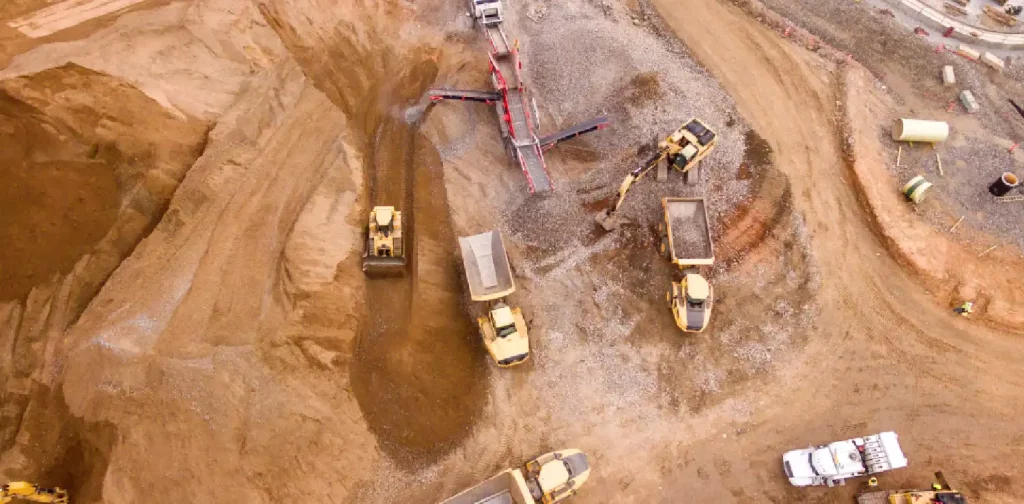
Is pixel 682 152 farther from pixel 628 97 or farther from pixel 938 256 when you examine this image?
pixel 938 256

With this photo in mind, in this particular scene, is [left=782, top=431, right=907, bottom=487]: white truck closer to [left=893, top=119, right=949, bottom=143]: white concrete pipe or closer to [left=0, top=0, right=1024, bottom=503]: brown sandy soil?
[left=0, top=0, right=1024, bottom=503]: brown sandy soil

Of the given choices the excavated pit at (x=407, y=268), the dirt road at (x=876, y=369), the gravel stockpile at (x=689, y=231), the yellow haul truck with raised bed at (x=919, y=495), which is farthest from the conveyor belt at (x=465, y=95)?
the yellow haul truck with raised bed at (x=919, y=495)

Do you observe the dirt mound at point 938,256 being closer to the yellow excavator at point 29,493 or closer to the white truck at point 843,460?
the white truck at point 843,460

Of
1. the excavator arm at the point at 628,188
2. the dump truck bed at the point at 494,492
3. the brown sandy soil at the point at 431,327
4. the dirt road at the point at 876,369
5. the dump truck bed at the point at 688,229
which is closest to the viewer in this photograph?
the dump truck bed at the point at 494,492

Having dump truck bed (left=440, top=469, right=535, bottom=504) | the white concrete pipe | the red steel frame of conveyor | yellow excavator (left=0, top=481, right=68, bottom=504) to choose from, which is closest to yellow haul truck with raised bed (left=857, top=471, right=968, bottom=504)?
dump truck bed (left=440, top=469, right=535, bottom=504)

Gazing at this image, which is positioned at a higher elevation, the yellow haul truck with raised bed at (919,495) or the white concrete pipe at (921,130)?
the white concrete pipe at (921,130)

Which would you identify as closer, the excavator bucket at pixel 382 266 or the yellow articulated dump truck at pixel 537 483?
the yellow articulated dump truck at pixel 537 483

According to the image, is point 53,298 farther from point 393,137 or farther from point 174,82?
point 393,137
